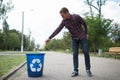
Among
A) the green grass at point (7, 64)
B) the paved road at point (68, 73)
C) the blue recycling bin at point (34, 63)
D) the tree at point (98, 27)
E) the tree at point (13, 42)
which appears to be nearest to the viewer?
the paved road at point (68, 73)

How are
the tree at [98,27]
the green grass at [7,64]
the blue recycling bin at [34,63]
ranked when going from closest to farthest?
the blue recycling bin at [34,63]
the green grass at [7,64]
the tree at [98,27]

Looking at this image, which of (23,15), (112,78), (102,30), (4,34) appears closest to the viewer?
(112,78)

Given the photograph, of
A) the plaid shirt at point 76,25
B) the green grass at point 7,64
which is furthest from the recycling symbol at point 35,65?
the plaid shirt at point 76,25

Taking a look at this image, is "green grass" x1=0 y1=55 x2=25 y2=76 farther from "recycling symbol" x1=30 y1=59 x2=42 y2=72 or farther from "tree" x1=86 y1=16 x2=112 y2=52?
"tree" x1=86 y1=16 x2=112 y2=52

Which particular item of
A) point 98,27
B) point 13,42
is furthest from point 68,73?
point 13,42

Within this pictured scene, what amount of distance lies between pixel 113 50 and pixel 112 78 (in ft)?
51.5

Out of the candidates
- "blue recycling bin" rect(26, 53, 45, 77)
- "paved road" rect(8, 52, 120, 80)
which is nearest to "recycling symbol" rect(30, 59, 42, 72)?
"blue recycling bin" rect(26, 53, 45, 77)

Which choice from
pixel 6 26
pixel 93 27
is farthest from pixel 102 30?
pixel 6 26

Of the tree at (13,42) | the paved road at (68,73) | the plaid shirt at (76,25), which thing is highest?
the tree at (13,42)

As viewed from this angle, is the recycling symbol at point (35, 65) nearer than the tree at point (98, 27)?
Yes

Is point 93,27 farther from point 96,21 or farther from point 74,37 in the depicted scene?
point 74,37

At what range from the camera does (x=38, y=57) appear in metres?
8.36

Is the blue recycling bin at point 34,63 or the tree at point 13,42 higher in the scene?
the tree at point 13,42

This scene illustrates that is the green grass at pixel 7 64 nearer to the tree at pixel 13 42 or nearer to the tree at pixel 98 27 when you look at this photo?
the tree at pixel 98 27
